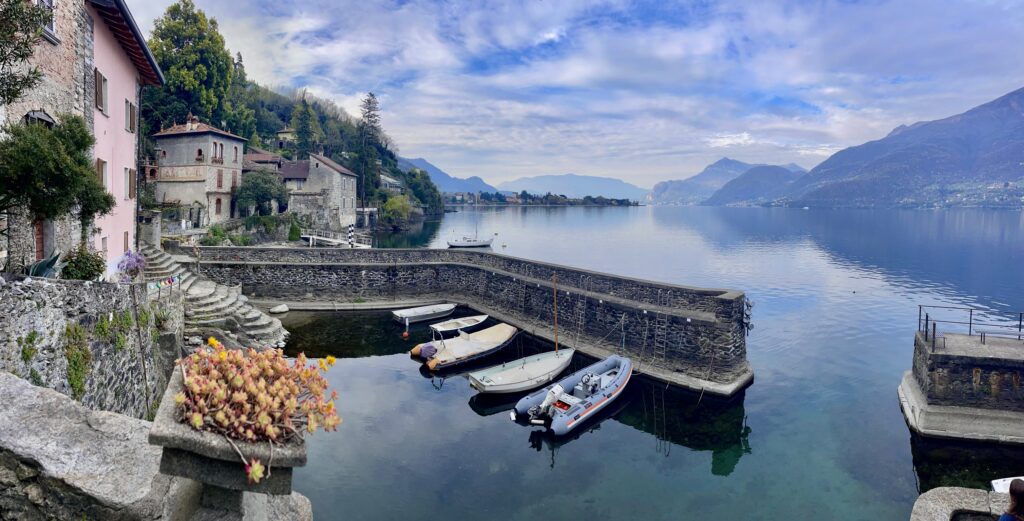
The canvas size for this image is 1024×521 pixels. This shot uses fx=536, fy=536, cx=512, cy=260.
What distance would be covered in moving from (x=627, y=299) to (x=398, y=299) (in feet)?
46.3

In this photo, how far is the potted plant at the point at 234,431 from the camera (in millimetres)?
3295

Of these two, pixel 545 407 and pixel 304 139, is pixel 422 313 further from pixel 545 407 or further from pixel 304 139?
pixel 304 139

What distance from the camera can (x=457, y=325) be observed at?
25.8 meters

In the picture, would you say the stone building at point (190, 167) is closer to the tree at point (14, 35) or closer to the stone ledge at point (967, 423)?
the tree at point (14, 35)

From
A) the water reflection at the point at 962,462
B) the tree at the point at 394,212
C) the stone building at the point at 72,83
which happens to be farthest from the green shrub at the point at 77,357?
the tree at the point at 394,212

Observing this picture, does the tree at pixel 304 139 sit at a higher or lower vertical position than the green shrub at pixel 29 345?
higher

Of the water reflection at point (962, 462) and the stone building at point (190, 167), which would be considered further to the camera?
the stone building at point (190, 167)

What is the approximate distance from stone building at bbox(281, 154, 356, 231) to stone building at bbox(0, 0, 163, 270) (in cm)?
4122

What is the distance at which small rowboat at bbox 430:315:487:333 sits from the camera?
25.1 meters

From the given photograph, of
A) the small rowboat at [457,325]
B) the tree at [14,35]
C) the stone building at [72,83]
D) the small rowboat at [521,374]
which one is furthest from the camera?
the small rowboat at [457,325]

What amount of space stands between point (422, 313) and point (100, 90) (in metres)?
16.5

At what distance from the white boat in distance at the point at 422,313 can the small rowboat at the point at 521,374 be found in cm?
842

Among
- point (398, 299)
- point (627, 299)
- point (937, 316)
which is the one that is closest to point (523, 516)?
point (627, 299)

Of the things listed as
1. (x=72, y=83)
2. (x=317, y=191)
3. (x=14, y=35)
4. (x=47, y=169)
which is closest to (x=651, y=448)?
(x=47, y=169)
